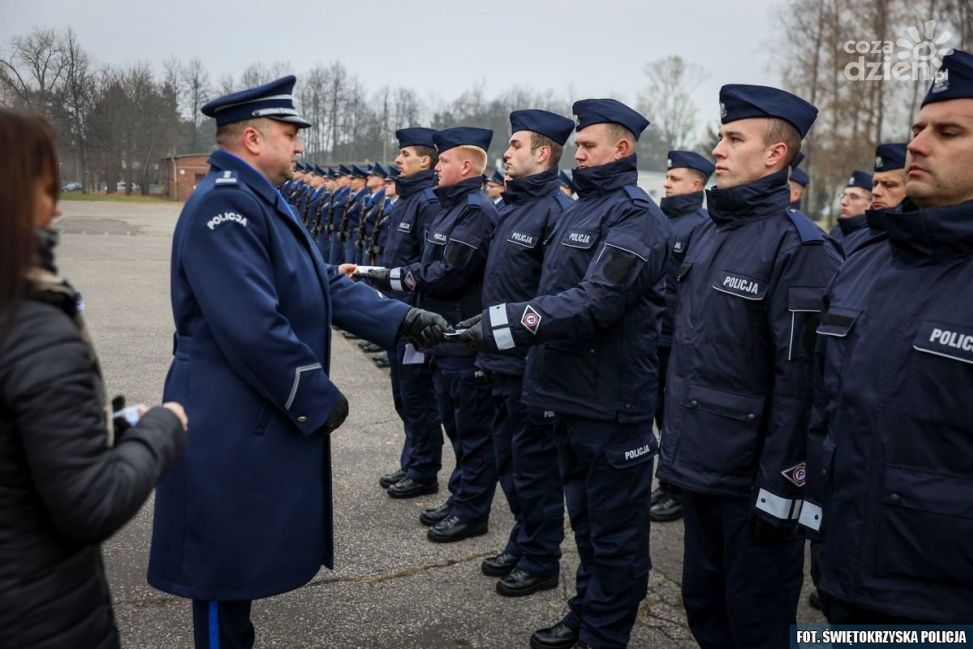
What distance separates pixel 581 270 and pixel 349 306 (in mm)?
1080

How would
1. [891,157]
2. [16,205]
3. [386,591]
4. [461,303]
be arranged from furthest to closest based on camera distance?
1. [461,303]
2. [891,157]
3. [386,591]
4. [16,205]

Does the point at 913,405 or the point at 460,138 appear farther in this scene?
the point at 460,138

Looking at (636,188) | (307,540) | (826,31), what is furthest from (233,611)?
(826,31)

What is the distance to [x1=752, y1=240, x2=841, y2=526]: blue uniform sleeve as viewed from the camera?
266cm

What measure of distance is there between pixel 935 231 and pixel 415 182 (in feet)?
16.5

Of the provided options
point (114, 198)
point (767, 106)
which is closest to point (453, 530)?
point (767, 106)

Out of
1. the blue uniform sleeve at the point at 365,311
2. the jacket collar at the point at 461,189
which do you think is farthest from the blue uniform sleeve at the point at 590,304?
the jacket collar at the point at 461,189

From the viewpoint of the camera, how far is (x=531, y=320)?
10.6ft

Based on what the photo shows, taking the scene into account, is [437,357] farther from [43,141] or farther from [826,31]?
[826,31]

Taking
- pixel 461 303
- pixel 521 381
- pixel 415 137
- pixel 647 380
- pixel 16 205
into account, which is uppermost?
pixel 415 137

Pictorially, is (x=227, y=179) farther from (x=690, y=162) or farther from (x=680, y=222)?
(x=690, y=162)

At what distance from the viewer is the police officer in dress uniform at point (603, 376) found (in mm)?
3264

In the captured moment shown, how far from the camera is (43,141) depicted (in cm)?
159

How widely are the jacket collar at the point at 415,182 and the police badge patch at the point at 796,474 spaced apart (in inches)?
178
